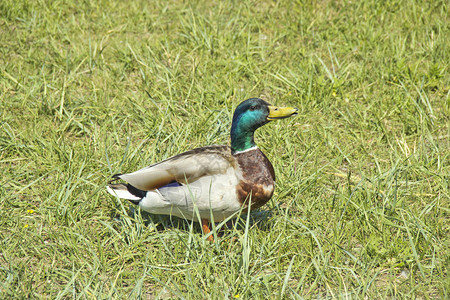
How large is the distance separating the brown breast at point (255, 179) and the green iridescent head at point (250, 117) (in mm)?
74

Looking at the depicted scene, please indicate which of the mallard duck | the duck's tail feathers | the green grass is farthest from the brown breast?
the duck's tail feathers

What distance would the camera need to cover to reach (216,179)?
10.9 ft

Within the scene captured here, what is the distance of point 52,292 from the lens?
3127 mm

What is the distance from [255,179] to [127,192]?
2.70 feet

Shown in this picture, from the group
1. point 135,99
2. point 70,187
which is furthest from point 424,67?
point 70,187

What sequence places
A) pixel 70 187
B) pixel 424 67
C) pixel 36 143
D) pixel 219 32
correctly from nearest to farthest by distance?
pixel 70 187 → pixel 36 143 → pixel 424 67 → pixel 219 32

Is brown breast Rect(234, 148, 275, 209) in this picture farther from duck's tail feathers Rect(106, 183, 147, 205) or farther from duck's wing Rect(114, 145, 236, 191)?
duck's tail feathers Rect(106, 183, 147, 205)

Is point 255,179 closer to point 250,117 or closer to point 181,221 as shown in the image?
point 250,117

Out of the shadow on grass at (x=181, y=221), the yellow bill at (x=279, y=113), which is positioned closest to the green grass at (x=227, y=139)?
the shadow on grass at (x=181, y=221)

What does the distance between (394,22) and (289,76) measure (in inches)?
57.4

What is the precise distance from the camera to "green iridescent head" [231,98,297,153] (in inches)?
132

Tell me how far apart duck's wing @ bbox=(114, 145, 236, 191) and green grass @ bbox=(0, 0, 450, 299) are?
307 millimetres

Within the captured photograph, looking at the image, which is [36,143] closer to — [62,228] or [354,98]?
[62,228]

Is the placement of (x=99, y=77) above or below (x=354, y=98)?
above
